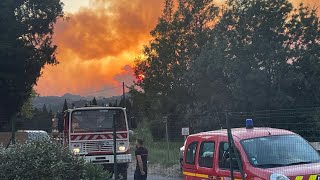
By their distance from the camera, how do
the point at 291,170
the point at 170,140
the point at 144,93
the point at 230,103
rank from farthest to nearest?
1. the point at 144,93
2. the point at 230,103
3. the point at 170,140
4. the point at 291,170

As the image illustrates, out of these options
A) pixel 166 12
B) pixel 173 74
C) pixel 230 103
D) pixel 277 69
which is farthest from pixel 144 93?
pixel 277 69

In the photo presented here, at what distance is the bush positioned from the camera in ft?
25.8

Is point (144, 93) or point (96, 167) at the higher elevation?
point (144, 93)

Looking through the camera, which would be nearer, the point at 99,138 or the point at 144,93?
the point at 99,138

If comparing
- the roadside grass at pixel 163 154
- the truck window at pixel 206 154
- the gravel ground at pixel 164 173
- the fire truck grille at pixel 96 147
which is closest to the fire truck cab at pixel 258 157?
the truck window at pixel 206 154

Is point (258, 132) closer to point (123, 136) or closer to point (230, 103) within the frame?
point (123, 136)

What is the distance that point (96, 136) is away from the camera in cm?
1569

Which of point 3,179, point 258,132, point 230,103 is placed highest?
point 230,103

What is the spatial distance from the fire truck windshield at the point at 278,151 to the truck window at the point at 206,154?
0.73 m

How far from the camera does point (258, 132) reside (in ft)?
27.5

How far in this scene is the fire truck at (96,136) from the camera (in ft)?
51.4

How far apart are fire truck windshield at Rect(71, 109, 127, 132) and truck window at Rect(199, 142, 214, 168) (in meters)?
7.24

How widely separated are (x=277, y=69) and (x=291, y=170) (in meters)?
33.1

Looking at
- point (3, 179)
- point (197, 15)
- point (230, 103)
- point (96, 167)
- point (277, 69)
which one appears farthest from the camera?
point (197, 15)
